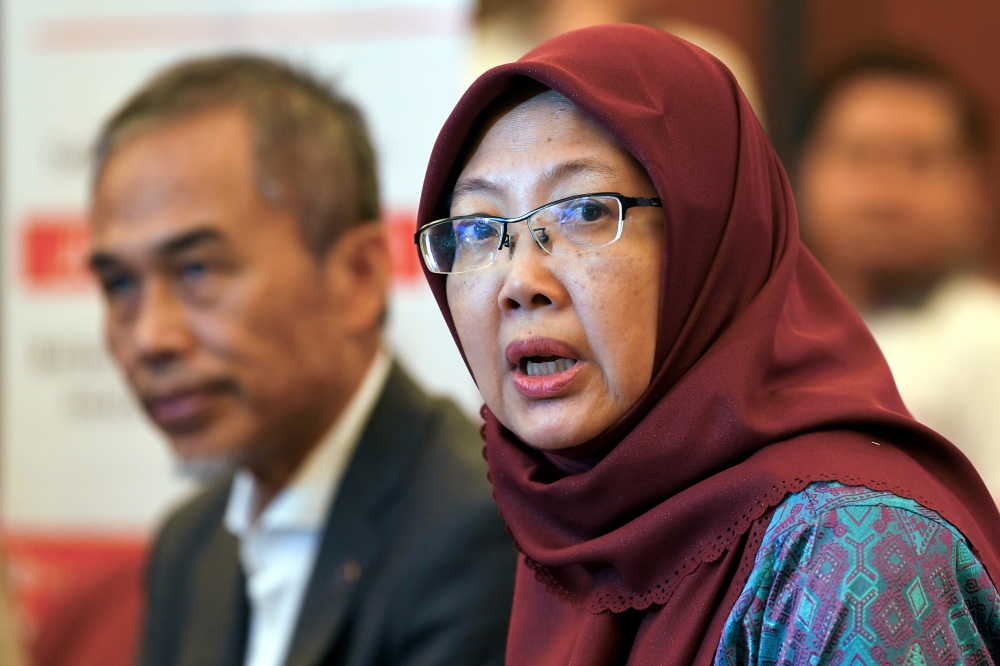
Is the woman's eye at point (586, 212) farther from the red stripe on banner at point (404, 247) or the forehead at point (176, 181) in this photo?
the red stripe on banner at point (404, 247)

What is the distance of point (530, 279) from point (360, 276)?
948 millimetres

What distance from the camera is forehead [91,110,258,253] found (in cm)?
194

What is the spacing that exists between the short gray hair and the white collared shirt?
34 centimetres

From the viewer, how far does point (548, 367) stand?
47.9 inches

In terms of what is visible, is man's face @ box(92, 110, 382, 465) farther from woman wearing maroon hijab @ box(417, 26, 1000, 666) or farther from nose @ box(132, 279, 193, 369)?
woman wearing maroon hijab @ box(417, 26, 1000, 666)

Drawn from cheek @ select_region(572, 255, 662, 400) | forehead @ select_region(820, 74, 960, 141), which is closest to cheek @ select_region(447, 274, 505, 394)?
cheek @ select_region(572, 255, 662, 400)

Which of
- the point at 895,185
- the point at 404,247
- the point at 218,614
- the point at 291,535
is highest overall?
the point at 895,185

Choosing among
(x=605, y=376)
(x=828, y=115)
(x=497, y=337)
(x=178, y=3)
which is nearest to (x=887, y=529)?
(x=605, y=376)

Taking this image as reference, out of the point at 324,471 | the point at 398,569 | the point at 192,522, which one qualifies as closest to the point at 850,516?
the point at 398,569

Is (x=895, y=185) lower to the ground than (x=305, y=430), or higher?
higher

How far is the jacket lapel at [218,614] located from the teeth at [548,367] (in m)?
1.01

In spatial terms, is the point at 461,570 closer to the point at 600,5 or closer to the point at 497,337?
A: the point at 497,337

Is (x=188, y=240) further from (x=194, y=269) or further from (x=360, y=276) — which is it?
(x=360, y=276)

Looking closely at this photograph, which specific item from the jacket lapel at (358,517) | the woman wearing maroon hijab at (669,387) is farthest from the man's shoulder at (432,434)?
the woman wearing maroon hijab at (669,387)
